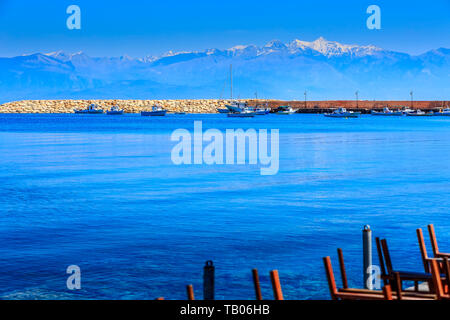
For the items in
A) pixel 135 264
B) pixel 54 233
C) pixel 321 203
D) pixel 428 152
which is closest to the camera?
pixel 135 264

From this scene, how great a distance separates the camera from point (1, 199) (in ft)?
97.9

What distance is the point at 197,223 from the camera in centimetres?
2286

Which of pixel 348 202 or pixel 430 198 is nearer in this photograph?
pixel 348 202

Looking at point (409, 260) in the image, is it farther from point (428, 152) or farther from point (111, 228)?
point (428, 152)

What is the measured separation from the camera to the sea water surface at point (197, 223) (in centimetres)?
1573

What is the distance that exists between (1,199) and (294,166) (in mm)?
21860

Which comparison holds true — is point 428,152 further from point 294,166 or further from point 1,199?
point 1,199

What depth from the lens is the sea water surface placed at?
15734 millimetres

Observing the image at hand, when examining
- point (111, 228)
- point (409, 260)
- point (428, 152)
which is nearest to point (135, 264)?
point (111, 228)

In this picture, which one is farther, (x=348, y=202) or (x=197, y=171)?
(x=197, y=171)

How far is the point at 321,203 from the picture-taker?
27.1 metres
